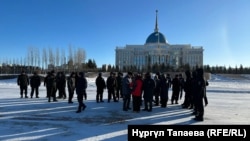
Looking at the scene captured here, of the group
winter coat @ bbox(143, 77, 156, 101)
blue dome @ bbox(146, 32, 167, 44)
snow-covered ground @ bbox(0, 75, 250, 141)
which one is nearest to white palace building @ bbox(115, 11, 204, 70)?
blue dome @ bbox(146, 32, 167, 44)

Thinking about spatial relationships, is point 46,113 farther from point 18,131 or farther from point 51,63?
point 51,63

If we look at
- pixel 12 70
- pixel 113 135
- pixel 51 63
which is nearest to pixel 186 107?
pixel 113 135

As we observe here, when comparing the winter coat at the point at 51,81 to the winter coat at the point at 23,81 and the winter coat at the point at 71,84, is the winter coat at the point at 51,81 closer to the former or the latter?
the winter coat at the point at 71,84

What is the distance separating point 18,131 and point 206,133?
5.57 m

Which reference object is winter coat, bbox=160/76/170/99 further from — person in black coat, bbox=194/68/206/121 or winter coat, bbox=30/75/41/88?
winter coat, bbox=30/75/41/88

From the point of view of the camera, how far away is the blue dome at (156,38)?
12644cm

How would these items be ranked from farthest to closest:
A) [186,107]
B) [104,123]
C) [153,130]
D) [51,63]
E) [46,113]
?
[51,63]
[186,107]
[46,113]
[104,123]
[153,130]

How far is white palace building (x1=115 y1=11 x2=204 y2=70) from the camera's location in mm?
121869

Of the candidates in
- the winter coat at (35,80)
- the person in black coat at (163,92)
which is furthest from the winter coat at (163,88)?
the winter coat at (35,80)

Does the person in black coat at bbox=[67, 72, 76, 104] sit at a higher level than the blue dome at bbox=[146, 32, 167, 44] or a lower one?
lower

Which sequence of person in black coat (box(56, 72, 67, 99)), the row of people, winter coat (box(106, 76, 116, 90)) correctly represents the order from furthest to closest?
person in black coat (box(56, 72, 67, 99))
winter coat (box(106, 76, 116, 90))
the row of people

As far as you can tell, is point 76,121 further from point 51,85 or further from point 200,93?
point 51,85

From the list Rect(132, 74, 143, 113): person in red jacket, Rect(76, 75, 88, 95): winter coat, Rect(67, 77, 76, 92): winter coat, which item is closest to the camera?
Rect(76, 75, 88, 95): winter coat

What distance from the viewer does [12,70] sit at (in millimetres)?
85188
